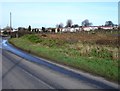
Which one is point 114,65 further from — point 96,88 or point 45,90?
point 45,90

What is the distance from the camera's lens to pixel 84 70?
16766 millimetres

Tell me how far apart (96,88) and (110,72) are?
4.09 metres

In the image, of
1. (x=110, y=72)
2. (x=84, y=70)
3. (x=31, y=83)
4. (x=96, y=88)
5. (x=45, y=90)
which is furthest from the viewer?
(x=84, y=70)

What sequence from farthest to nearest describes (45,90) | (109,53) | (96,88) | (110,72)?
1. (109,53)
2. (110,72)
3. (96,88)
4. (45,90)

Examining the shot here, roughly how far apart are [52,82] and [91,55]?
11.6 meters

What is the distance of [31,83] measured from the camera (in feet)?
39.3

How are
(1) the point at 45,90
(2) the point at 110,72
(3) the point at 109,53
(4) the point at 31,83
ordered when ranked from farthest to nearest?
(3) the point at 109,53 → (2) the point at 110,72 → (4) the point at 31,83 → (1) the point at 45,90

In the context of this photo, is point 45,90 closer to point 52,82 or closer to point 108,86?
point 52,82

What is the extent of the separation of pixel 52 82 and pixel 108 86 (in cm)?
246

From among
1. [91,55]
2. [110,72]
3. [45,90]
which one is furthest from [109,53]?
[45,90]

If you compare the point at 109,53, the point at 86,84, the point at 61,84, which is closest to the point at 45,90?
the point at 61,84

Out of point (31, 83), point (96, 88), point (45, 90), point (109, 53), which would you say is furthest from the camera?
point (109, 53)

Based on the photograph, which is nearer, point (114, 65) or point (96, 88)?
point (96, 88)

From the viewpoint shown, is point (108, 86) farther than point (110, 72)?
No
